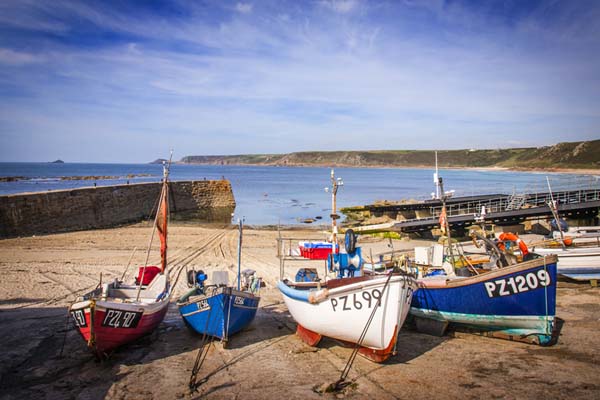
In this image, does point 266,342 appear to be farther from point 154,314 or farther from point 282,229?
point 282,229

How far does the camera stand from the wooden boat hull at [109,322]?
798 cm

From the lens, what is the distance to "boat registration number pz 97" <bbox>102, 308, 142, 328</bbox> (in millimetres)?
8188

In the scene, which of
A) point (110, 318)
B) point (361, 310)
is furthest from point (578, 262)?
point (110, 318)

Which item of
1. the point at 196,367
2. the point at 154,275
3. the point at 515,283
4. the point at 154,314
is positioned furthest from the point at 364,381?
the point at 154,275

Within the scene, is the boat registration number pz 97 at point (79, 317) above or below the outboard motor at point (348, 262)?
below

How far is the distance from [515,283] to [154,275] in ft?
29.8

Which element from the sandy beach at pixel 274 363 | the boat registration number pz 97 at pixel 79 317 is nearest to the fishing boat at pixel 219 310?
the sandy beach at pixel 274 363

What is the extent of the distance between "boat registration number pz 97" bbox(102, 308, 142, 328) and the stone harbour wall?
64.8ft

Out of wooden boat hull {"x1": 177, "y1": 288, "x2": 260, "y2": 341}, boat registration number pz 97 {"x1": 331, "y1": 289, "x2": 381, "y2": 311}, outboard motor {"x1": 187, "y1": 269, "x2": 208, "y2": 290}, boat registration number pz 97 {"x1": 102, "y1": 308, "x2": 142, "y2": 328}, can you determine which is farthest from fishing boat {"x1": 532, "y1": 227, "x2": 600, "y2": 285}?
boat registration number pz 97 {"x1": 102, "y1": 308, "x2": 142, "y2": 328}

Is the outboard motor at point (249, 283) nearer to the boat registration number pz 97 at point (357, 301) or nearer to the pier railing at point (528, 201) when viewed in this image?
the boat registration number pz 97 at point (357, 301)

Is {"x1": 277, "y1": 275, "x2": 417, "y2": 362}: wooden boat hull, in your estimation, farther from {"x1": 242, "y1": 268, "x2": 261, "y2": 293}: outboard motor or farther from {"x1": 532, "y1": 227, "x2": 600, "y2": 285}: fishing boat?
{"x1": 532, "y1": 227, "x2": 600, "y2": 285}: fishing boat

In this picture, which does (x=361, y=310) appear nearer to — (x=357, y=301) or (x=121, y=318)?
(x=357, y=301)

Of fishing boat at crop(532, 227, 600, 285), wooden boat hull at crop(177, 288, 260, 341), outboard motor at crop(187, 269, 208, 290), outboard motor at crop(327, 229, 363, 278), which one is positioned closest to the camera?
wooden boat hull at crop(177, 288, 260, 341)

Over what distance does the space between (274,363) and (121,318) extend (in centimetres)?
326
